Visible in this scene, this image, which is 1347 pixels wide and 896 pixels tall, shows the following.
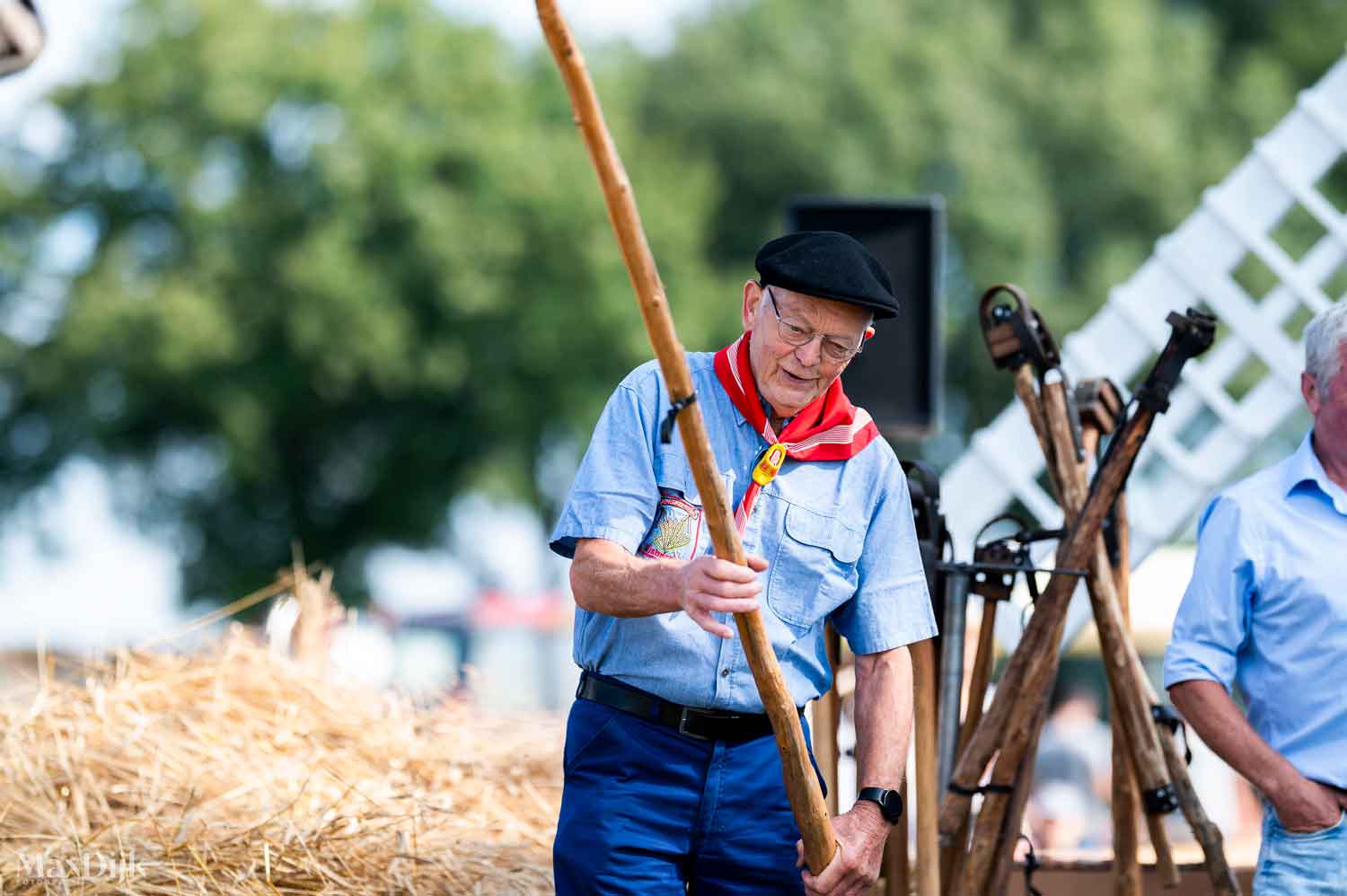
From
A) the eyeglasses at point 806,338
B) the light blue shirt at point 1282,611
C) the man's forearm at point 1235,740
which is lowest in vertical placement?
the man's forearm at point 1235,740

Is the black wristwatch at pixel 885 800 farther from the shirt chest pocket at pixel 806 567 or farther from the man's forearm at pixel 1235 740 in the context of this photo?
the man's forearm at pixel 1235 740

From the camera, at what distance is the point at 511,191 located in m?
18.8

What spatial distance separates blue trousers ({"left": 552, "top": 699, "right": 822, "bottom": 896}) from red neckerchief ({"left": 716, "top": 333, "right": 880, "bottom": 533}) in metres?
0.38

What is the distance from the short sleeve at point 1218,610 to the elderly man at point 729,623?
0.54 metres

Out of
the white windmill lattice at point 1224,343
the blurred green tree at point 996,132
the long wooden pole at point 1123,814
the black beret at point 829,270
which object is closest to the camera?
the black beret at point 829,270

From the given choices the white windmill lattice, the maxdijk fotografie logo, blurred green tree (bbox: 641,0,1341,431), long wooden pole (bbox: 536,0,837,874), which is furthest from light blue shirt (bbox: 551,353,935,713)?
blurred green tree (bbox: 641,0,1341,431)

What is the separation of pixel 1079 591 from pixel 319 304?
1421cm

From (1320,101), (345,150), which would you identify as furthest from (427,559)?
(1320,101)

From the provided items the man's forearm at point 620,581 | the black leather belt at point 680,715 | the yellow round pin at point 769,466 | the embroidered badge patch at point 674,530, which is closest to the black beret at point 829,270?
the yellow round pin at point 769,466

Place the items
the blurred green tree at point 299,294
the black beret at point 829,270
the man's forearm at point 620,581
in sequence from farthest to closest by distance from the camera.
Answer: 1. the blurred green tree at point 299,294
2. the black beret at point 829,270
3. the man's forearm at point 620,581

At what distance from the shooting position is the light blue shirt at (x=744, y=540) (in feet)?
8.23

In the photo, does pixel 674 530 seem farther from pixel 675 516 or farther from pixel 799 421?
pixel 799 421

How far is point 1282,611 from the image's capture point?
2820 mm

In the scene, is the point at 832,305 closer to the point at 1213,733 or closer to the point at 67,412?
the point at 1213,733
